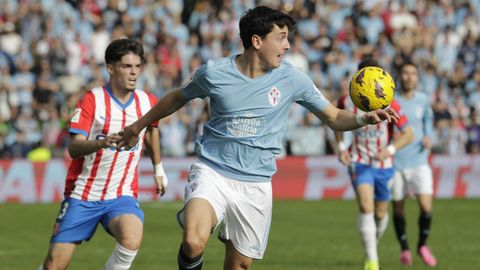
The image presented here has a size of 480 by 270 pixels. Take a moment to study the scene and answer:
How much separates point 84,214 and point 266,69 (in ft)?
6.57

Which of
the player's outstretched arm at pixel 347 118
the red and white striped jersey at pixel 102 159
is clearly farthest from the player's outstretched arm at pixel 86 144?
the player's outstretched arm at pixel 347 118

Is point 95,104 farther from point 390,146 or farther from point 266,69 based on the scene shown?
point 390,146

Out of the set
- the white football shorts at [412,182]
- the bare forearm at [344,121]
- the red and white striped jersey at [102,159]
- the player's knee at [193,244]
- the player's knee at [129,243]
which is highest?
the bare forearm at [344,121]

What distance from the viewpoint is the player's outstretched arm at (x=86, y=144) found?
8.30 m

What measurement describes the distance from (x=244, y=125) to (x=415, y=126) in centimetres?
634

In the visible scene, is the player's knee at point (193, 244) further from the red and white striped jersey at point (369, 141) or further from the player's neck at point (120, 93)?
the red and white striped jersey at point (369, 141)

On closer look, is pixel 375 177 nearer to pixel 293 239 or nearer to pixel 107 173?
pixel 293 239

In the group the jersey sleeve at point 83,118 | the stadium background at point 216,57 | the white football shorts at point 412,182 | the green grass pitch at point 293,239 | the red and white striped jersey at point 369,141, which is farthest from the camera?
the stadium background at point 216,57

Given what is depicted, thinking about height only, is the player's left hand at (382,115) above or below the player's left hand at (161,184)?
above

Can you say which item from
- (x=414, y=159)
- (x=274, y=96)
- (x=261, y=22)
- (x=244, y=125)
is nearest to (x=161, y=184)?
(x=244, y=125)

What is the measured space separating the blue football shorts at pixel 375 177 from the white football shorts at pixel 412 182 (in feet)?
3.39

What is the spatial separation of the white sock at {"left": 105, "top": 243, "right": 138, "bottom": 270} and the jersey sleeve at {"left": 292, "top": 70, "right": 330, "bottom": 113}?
6.05 ft

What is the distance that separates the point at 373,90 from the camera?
812 cm

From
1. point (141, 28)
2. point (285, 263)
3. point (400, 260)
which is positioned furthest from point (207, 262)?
point (141, 28)
